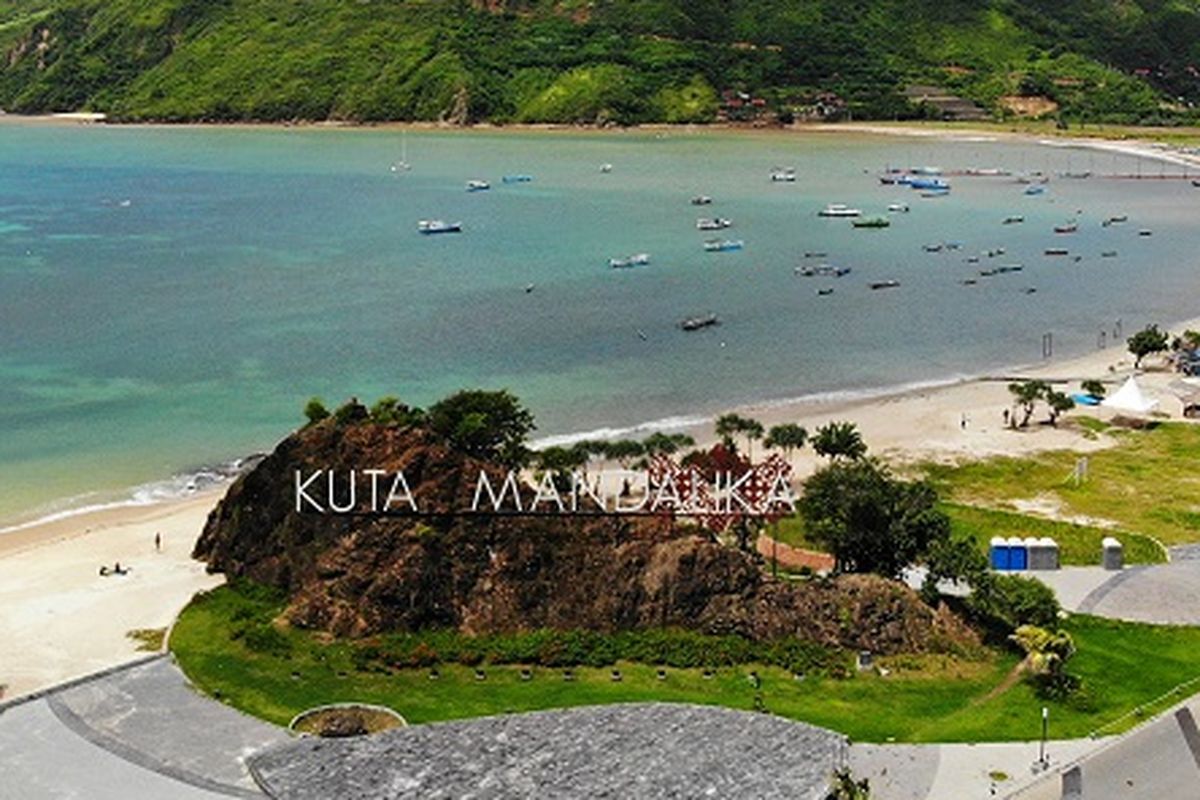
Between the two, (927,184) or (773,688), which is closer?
(773,688)

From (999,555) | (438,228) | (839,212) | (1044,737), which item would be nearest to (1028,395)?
(999,555)

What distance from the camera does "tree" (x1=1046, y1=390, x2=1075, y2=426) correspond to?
7225 centimetres

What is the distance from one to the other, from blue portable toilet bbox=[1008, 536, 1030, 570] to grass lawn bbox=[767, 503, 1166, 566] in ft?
5.27

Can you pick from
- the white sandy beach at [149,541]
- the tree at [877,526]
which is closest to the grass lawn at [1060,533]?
the tree at [877,526]

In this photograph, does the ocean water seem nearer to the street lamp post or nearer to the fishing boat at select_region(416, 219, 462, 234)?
the fishing boat at select_region(416, 219, 462, 234)

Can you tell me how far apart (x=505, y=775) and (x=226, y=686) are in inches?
409

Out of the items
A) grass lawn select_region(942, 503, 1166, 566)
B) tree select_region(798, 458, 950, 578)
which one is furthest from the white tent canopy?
tree select_region(798, 458, 950, 578)

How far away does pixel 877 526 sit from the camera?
45.7 meters

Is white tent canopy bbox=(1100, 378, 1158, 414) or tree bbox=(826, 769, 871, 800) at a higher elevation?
white tent canopy bbox=(1100, 378, 1158, 414)

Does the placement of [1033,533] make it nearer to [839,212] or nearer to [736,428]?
[736,428]

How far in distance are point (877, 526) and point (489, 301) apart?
69679mm

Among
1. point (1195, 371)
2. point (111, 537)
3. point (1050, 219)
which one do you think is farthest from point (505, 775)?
point (1050, 219)

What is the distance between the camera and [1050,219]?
528ft

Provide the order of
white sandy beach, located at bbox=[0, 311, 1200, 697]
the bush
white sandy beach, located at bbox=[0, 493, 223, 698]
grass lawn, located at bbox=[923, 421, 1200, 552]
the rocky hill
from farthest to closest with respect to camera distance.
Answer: grass lawn, located at bbox=[923, 421, 1200, 552]
white sandy beach, located at bbox=[0, 311, 1200, 697]
white sandy beach, located at bbox=[0, 493, 223, 698]
the rocky hill
the bush
